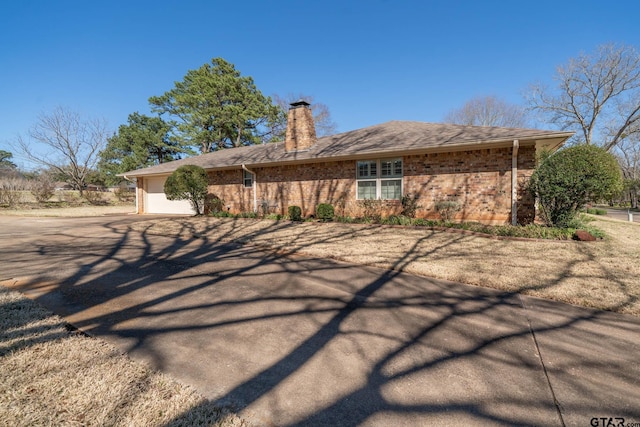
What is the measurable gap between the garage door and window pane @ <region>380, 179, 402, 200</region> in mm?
12406

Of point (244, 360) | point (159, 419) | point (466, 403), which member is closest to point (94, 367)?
point (159, 419)

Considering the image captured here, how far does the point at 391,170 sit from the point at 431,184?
5.28 ft

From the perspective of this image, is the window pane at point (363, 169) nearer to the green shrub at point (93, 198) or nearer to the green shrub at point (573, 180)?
the green shrub at point (573, 180)

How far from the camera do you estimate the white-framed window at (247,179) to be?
14.7 metres

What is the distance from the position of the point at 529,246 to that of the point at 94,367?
8215 millimetres

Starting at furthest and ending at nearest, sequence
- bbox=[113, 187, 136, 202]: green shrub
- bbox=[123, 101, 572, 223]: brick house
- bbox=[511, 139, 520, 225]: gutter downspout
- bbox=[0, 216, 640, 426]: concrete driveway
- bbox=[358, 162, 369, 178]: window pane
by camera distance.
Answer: bbox=[113, 187, 136, 202]: green shrub → bbox=[358, 162, 369, 178]: window pane → bbox=[123, 101, 572, 223]: brick house → bbox=[511, 139, 520, 225]: gutter downspout → bbox=[0, 216, 640, 426]: concrete driveway

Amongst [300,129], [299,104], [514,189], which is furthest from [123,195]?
[514,189]

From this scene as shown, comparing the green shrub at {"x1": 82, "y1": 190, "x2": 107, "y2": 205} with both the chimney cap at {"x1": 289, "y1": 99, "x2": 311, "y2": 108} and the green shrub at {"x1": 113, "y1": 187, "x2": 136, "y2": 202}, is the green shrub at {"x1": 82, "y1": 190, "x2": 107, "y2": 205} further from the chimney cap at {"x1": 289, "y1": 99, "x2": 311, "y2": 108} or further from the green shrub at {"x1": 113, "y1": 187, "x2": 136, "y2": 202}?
the chimney cap at {"x1": 289, "y1": 99, "x2": 311, "y2": 108}

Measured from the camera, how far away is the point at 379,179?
37.4ft

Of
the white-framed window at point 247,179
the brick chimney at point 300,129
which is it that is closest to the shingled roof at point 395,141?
the brick chimney at point 300,129

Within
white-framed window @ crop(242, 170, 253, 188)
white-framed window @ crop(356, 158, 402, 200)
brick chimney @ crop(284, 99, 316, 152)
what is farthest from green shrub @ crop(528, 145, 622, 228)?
white-framed window @ crop(242, 170, 253, 188)

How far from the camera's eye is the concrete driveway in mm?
1992

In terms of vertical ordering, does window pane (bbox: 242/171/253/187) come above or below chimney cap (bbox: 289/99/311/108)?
below

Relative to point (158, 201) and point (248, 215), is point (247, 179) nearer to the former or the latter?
point (248, 215)
